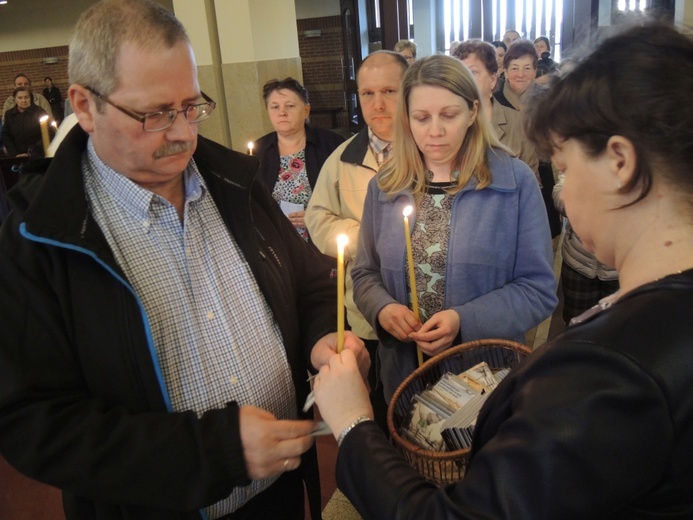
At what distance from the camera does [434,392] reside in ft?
4.33

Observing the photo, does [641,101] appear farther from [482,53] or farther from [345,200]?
[482,53]

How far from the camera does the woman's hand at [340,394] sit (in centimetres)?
104

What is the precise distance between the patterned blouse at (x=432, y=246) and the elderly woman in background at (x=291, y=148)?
1372mm

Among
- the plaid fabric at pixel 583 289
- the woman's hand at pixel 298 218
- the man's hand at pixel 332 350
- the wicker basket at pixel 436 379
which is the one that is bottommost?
the plaid fabric at pixel 583 289

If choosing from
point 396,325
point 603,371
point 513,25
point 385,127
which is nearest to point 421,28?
point 513,25

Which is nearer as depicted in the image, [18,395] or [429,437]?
[18,395]

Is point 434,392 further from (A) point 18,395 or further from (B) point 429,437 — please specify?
(A) point 18,395

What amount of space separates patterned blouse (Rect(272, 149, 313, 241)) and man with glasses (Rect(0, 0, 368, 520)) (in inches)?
68.7

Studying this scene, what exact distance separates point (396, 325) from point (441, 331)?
0.14 meters

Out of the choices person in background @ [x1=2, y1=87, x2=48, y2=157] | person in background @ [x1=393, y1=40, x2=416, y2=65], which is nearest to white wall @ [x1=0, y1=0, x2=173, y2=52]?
person in background @ [x1=2, y1=87, x2=48, y2=157]

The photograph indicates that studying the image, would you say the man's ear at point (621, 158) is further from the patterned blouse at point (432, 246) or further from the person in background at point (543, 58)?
the person in background at point (543, 58)

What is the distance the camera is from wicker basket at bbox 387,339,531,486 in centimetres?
113

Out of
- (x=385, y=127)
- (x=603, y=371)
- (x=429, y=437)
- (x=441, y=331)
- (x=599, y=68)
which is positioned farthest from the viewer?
(x=385, y=127)

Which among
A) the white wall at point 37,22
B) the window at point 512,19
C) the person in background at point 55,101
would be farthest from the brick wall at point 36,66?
the window at point 512,19
